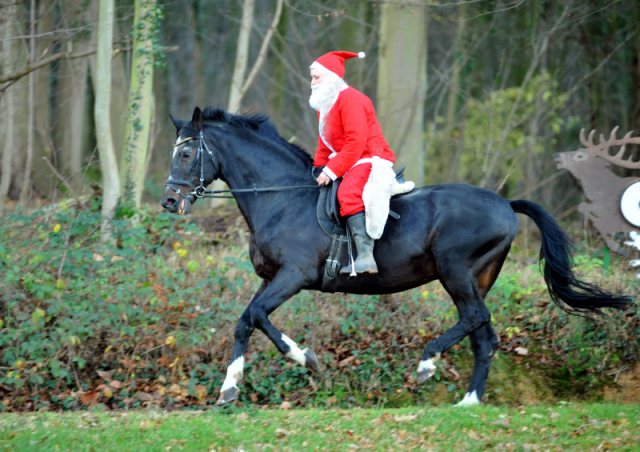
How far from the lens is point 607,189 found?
28.8 ft

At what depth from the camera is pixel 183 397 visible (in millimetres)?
7672

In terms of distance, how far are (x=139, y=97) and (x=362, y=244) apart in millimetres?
5919

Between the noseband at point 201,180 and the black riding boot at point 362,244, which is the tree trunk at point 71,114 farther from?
the black riding boot at point 362,244

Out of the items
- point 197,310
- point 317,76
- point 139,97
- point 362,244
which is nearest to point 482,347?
point 362,244

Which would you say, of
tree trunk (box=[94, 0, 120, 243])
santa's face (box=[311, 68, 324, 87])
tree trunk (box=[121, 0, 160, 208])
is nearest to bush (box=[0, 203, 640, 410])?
tree trunk (box=[94, 0, 120, 243])

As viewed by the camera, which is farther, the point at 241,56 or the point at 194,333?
the point at 241,56

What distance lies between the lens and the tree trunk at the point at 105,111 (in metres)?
9.47

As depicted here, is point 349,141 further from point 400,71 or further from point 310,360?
point 400,71

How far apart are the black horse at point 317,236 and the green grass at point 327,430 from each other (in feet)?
1.56

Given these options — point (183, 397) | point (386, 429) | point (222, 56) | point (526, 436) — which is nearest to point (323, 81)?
point (386, 429)

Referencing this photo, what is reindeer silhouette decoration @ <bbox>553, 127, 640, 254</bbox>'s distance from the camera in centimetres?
864

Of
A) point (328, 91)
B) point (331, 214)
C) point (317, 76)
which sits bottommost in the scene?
point (331, 214)

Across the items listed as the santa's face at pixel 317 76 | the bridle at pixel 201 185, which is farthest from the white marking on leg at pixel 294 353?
the santa's face at pixel 317 76

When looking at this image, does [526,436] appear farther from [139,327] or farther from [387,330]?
[139,327]
